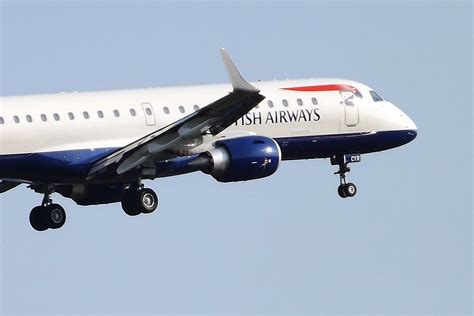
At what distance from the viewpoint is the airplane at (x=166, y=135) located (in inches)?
2169

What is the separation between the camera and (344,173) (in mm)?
63500

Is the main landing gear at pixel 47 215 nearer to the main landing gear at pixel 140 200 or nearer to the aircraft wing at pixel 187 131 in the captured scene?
the main landing gear at pixel 140 200

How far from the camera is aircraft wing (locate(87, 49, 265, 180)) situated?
51.9 meters

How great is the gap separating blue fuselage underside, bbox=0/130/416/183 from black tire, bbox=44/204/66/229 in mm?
2752

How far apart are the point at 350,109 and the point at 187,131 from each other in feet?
32.5

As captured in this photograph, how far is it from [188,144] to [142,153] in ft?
5.34

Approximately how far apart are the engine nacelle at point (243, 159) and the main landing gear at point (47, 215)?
618 cm

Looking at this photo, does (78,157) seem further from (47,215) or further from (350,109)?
(350,109)

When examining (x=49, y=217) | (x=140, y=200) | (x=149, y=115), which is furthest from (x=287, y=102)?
A: (x=49, y=217)

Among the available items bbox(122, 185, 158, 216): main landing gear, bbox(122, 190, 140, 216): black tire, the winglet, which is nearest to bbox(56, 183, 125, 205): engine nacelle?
bbox(122, 190, 140, 216): black tire

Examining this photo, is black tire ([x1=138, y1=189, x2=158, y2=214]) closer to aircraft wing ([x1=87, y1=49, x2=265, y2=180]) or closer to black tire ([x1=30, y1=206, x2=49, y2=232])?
aircraft wing ([x1=87, y1=49, x2=265, y2=180])

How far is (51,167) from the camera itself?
55969mm

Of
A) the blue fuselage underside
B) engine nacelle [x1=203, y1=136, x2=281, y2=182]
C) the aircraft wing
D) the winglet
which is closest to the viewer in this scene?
Result: the winglet

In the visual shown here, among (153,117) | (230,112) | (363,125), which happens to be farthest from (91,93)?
(363,125)
